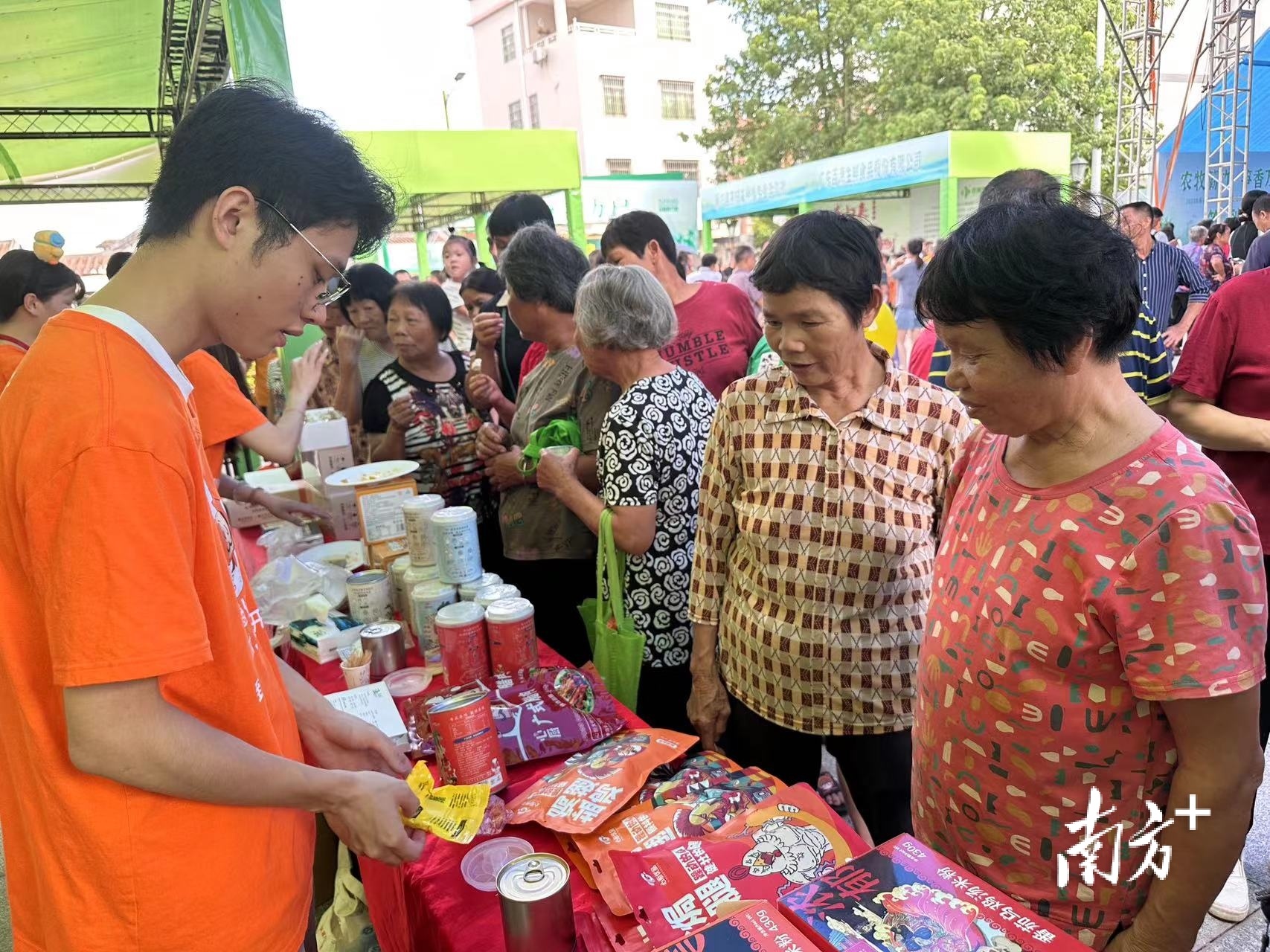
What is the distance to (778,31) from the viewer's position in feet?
61.7

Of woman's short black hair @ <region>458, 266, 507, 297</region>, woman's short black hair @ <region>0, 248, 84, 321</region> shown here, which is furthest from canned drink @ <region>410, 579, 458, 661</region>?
woman's short black hair @ <region>458, 266, 507, 297</region>

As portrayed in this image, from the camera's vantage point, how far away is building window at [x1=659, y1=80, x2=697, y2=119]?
86.7ft

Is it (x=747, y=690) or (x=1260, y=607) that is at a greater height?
(x=1260, y=607)

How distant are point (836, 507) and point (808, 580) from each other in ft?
0.53

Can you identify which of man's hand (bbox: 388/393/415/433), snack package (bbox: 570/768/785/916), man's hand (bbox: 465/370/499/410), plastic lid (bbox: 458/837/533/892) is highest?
man's hand (bbox: 465/370/499/410)

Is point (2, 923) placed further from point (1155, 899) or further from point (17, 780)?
point (1155, 899)

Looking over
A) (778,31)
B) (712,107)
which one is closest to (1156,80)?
(778,31)

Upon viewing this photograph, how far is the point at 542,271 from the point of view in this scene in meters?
2.40

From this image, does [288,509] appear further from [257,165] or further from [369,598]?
[257,165]

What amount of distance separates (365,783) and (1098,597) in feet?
3.10

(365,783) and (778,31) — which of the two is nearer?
(365,783)

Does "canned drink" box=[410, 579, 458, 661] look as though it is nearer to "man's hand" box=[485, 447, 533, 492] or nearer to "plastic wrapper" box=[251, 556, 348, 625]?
"plastic wrapper" box=[251, 556, 348, 625]

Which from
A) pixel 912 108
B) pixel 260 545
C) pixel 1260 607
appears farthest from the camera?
pixel 912 108

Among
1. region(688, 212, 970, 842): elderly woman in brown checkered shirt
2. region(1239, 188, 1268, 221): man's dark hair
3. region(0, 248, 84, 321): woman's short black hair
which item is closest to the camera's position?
region(688, 212, 970, 842): elderly woman in brown checkered shirt
